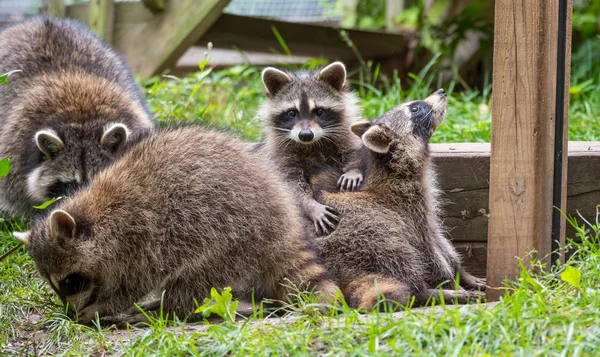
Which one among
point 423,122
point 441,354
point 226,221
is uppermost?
point 423,122

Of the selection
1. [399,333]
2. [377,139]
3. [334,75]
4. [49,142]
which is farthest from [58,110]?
[399,333]

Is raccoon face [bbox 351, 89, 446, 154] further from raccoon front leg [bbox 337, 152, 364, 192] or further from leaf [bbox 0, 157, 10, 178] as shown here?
leaf [bbox 0, 157, 10, 178]

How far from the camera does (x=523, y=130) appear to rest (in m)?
3.33

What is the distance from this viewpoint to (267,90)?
5027 millimetres

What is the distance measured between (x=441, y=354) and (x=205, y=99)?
464 cm

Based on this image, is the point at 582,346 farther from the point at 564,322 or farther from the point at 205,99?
the point at 205,99

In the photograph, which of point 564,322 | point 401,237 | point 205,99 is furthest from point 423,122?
point 205,99

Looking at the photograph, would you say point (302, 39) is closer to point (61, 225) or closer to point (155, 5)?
point (155, 5)

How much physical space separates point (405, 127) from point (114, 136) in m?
1.94

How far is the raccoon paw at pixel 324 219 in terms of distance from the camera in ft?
12.8

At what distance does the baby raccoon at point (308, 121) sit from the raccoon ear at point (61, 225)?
132cm

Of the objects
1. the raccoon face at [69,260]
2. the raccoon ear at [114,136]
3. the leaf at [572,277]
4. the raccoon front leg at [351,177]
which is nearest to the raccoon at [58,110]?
the raccoon ear at [114,136]

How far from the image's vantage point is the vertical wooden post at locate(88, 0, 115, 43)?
693cm

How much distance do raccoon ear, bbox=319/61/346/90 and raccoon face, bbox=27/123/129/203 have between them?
132 centimetres
